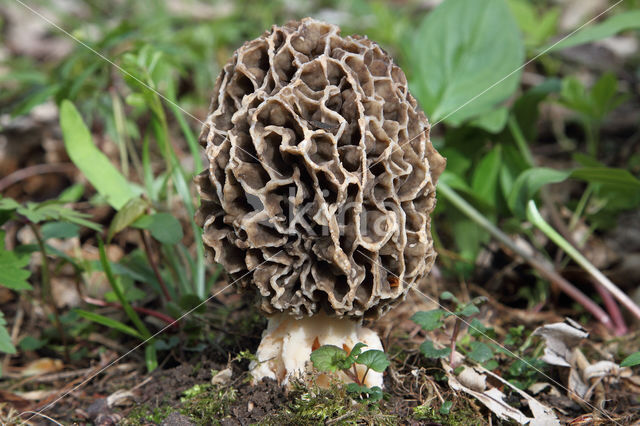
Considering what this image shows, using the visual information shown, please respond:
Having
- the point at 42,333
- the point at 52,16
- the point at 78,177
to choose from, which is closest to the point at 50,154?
the point at 78,177

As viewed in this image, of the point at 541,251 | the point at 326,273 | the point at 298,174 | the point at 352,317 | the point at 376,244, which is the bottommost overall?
the point at 541,251

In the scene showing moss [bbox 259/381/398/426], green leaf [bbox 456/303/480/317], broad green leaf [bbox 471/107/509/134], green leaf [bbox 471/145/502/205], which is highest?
broad green leaf [bbox 471/107/509/134]

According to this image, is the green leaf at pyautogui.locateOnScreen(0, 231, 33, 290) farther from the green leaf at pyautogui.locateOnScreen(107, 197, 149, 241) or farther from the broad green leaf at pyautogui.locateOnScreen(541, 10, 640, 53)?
the broad green leaf at pyautogui.locateOnScreen(541, 10, 640, 53)

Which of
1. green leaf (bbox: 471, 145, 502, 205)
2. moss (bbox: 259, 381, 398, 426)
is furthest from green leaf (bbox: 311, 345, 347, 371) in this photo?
green leaf (bbox: 471, 145, 502, 205)

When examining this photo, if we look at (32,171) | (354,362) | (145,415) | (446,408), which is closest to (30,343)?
(145,415)

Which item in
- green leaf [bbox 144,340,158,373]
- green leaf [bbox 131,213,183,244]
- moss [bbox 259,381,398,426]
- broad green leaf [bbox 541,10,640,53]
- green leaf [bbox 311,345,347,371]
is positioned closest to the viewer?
moss [bbox 259,381,398,426]

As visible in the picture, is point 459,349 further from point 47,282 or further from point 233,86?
point 47,282
